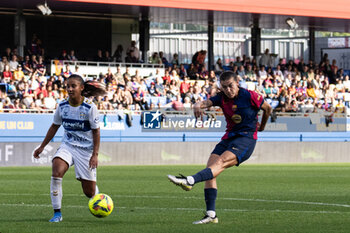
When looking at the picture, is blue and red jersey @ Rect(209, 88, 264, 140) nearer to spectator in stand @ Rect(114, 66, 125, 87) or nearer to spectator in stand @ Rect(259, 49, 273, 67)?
spectator in stand @ Rect(114, 66, 125, 87)

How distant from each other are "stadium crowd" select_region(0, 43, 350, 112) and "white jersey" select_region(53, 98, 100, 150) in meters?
17.3

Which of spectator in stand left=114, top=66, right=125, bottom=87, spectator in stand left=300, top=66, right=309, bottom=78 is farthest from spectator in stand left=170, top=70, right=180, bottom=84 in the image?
spectator in stand left=300, top=66, right=309, bottom=78

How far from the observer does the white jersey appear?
10273 millimetres

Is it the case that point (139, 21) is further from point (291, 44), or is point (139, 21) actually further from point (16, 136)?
point (291, 44)

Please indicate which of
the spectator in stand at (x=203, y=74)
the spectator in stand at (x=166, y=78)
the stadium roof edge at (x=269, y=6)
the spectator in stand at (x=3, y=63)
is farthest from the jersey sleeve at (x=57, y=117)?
the spectator in stand at (x=203, y=74)

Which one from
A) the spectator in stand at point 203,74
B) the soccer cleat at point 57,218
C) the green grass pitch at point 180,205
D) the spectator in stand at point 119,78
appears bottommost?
the green grass pitch at point 180,205

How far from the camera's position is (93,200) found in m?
10.1

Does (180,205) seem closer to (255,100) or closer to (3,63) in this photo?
(255,100)

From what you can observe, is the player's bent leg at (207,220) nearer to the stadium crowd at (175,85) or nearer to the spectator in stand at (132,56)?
the stadium crowd at (175,85)

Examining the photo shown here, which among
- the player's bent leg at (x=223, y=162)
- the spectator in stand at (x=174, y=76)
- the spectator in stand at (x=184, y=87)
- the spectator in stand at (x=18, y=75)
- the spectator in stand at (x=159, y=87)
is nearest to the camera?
the player's bent leg at (x=223, y=162)

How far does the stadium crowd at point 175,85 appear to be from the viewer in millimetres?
28719

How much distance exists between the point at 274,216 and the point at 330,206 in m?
1.93

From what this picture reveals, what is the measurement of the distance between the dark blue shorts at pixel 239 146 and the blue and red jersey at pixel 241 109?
2.2 inches

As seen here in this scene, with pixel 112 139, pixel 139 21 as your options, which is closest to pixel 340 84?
pixel 139 21
